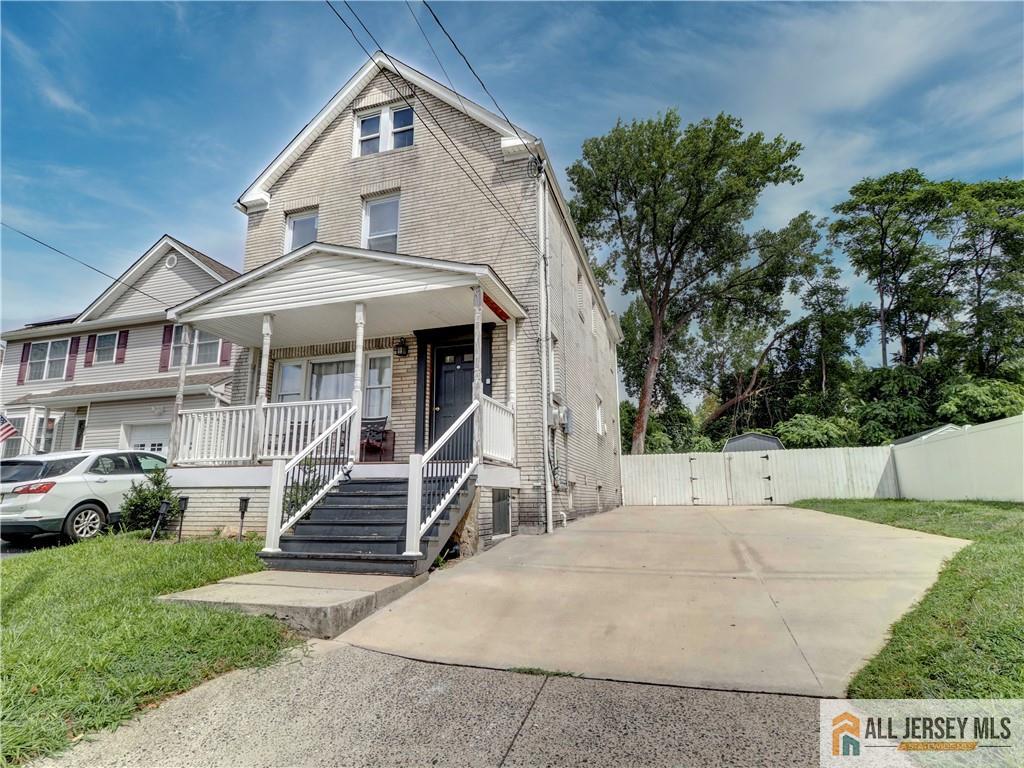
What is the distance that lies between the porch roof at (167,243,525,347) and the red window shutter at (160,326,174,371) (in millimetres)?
8624

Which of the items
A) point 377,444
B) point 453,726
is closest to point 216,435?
point 377,444

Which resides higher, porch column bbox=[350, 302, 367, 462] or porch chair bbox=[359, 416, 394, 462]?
porch column bbox=[350, 302, 367, 462]

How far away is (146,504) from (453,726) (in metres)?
8.21

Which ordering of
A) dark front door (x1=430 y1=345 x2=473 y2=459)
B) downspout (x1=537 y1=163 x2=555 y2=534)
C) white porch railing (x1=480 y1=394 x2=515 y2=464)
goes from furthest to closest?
dark front door (x1=430 y1=345 x2=473 y2=459) < downspout (x1=537 y1=163 x2=555 y2=534) < white porch railing (x1=480 y1=394 x2=515 y2=464)

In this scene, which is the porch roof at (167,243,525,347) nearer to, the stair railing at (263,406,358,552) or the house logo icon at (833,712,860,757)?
the stair railing at (263,406,358,552)

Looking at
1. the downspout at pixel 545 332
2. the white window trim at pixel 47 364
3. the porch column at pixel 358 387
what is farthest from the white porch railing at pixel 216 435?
the white window trim at pixel 47 364

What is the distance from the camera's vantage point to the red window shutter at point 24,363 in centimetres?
1855

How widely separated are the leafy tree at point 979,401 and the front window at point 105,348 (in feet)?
94.6

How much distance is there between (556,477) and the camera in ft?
29.8

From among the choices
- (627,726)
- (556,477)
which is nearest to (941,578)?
(627,726)

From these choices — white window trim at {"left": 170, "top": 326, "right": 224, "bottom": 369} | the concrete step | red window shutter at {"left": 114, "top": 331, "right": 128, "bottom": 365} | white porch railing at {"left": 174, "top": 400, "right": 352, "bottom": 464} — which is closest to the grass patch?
the concrete step

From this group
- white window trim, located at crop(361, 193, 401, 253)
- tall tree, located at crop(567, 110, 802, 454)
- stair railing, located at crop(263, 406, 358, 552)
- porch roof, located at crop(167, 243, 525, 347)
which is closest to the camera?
stair railing, located at crop(263, 406, 358, 552)

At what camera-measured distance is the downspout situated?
8492 millimetres

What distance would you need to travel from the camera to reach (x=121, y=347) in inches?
682
